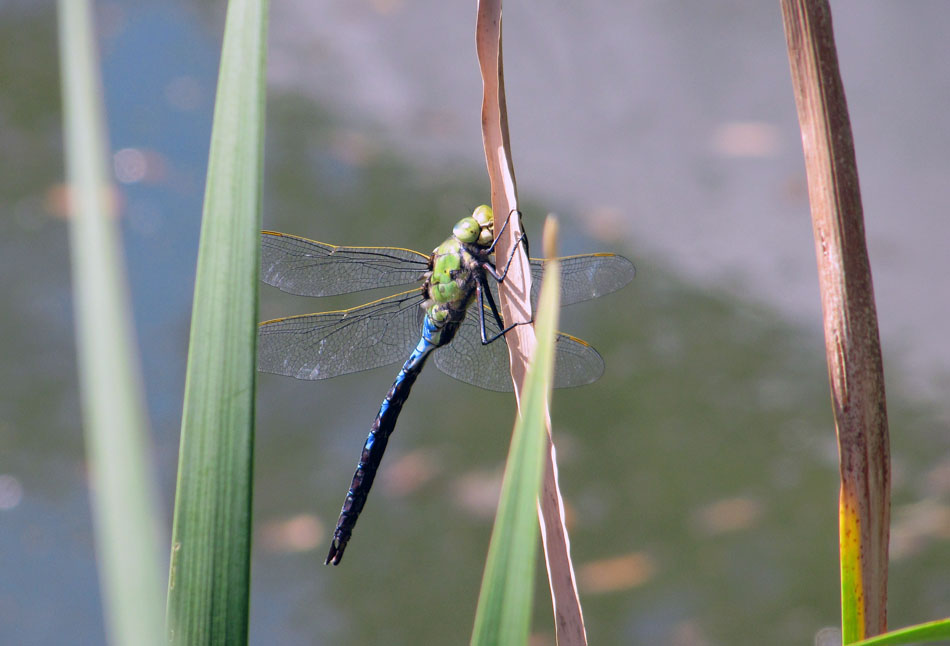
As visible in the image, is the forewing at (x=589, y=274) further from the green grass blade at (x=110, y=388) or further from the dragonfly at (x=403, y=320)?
the green grass blade at (x=110, y=388)

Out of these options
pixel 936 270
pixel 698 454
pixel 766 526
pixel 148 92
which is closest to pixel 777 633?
pixel 766 526

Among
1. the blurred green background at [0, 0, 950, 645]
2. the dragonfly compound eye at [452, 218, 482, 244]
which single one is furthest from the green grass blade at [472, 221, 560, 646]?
the blurred green background at [0, 0, 950, 645]

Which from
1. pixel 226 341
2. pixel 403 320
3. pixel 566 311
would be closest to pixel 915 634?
pixel 226 341

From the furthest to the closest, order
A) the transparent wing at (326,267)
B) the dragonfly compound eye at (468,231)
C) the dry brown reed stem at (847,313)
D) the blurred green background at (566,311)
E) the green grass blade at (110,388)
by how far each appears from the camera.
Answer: the blurred green background at (566,311) → the transparent wing at (326,267) → the dragonfly compound eye at (468,231) → the dry brown reed stem at (847,313) → the green grass blade at (110,388)

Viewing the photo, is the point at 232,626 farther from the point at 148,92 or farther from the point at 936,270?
the point at 148,92

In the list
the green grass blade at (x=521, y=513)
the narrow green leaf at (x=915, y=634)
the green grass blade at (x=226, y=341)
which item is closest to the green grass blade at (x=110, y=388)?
the green grass blade at (x=226, y=341)

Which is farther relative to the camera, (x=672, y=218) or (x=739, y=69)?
(x=739, y=69)
